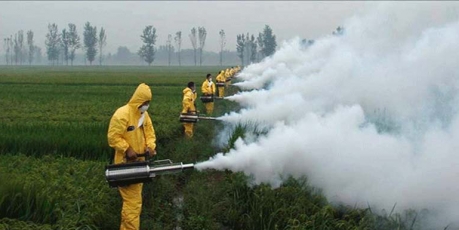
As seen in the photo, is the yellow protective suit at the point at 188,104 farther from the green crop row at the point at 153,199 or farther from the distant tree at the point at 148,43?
the distant tree at the point at 148,43

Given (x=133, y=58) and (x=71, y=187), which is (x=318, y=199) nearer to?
(x=71, y=187)

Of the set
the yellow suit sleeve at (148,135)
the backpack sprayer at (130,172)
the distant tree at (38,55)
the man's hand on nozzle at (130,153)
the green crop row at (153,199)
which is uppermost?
the distant tree at (38,55)

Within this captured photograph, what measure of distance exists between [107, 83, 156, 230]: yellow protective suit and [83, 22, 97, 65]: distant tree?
121 metres

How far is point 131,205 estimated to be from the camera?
6301 millimetres

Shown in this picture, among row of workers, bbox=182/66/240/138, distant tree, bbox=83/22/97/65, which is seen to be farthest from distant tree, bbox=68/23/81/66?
row of workers, bbox=182/66/240/138

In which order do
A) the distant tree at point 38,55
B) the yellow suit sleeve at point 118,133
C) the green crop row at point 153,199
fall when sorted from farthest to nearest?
the distant tree at point 38,55
the yellow suit sleeve at point 118,133
the green crop row at point 153,199

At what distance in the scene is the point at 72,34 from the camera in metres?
124

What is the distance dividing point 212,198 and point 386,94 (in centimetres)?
924

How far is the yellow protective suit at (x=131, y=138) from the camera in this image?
630cm

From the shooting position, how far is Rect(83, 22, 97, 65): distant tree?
12319 cm

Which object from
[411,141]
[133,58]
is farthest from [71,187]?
[133,58]

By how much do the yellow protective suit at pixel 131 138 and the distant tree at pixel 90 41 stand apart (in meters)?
121

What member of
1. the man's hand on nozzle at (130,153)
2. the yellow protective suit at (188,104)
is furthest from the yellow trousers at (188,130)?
the man's hand on nozzle at (130,153)

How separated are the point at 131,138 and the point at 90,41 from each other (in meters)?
124
